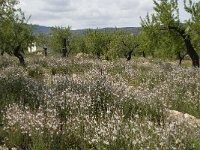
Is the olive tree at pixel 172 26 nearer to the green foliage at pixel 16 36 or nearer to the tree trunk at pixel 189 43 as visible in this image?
the tree trunk at pixel 189 43

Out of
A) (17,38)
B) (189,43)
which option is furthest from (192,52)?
(17,38)

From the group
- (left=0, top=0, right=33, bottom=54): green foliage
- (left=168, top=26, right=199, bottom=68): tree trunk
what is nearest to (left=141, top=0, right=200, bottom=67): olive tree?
(left=168, top=26, right=199, bottom=68): tree trunk

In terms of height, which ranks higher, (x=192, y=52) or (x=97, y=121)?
(x=192, y=52)

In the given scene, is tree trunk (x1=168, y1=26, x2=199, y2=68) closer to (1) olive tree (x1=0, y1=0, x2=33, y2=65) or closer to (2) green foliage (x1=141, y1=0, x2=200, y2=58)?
(2) green foliage (x1=141, y1=0, x2=200, y2=58)

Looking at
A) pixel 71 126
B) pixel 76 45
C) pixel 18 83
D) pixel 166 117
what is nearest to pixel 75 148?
pixel 71 126

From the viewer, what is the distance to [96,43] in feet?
185

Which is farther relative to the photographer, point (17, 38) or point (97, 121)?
point (17, 38)

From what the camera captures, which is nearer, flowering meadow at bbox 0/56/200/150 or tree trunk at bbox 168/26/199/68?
flowering meadow at bbox 0/56/200/150

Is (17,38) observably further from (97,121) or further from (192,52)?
(97,121)

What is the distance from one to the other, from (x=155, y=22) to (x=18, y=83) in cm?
1562

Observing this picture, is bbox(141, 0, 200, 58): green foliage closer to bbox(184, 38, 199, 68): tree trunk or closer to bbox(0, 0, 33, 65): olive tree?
bbox(184, 38, 199, 68): tree trunk

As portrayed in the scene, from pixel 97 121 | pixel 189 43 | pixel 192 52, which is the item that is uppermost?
pixel 189 43

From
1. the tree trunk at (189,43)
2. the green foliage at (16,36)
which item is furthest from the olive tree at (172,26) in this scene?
the green foliage at (16,36)

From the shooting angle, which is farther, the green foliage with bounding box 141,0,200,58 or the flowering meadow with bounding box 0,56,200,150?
the green foliage with bounding box 141,0,200,58
